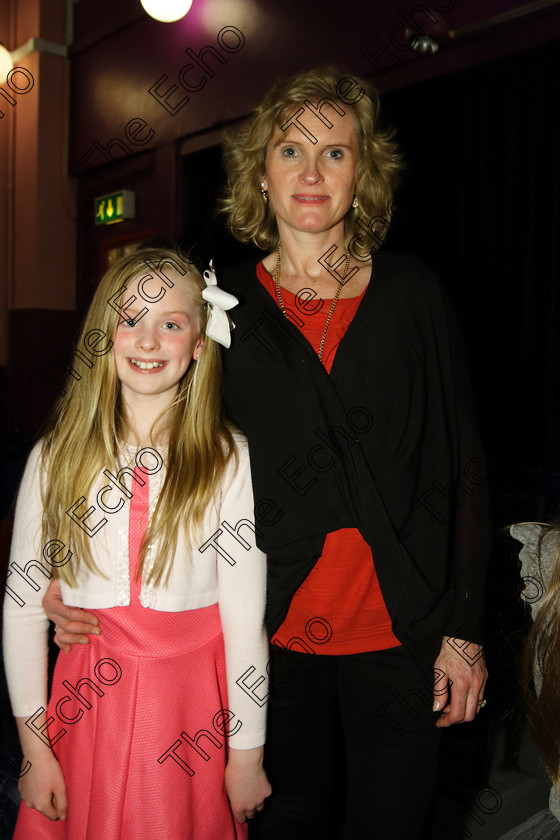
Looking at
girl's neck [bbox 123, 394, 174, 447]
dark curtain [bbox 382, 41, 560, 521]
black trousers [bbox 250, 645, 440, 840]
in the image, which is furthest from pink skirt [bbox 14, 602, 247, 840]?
dark curtain [bbox 382, 41, 560, 521]

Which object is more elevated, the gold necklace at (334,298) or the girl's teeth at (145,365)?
the gold necklace at (334,298)

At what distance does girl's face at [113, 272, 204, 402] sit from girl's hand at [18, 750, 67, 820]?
626 mm

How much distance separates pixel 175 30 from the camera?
159 inches

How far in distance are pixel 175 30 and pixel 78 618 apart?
→ 384 cm

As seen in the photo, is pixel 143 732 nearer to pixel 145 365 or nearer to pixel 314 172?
pixel 145 365

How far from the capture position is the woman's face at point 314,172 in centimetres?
127

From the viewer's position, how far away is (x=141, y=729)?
1115mm

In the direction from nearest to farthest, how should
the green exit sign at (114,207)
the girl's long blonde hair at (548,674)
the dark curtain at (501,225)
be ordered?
the girl's long blonde hair at (548,674) < the dark curtain at (501,225) < the green exit sign at (114,207)

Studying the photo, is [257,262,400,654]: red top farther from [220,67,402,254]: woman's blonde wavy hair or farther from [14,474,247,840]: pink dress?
[220,67,402,254]: woman's blonde wavy hair

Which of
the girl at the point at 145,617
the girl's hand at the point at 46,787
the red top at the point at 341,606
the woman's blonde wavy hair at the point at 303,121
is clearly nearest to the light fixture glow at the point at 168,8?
the woman's blonde wavy hair at the point at 303,121

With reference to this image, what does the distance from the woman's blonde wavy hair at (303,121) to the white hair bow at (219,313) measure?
310 millimetres

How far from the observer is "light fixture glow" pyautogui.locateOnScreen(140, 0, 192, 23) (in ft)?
12.0

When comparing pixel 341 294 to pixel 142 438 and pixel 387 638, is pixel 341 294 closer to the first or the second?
pixel 142 438

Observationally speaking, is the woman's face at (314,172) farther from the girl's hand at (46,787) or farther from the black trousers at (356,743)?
the girl's hand at (46,787)
